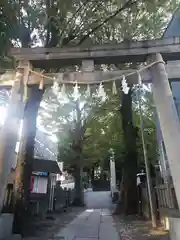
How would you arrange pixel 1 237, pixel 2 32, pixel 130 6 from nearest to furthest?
pixel 2 32 → pixel 1 237 → pixel 130 6

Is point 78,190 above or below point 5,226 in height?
above

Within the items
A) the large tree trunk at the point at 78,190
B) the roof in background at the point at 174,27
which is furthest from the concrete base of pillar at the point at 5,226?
the large tree trunk at the point at 78,190

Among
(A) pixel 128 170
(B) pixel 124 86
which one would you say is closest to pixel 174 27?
(B) pixel 124 86

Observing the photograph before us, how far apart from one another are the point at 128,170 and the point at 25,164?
7.48 metres

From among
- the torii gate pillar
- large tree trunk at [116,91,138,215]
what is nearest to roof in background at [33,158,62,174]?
large tree trunk at [116,91,138,215]

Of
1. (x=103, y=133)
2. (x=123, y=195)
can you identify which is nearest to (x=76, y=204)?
(x=103, y=133)

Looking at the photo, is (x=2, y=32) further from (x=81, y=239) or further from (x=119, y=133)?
(x=119, y=133)

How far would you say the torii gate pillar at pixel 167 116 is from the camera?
4.07 m

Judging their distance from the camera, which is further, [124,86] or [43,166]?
[43,166]

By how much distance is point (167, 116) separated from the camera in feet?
14.6

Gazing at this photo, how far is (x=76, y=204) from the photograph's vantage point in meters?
22.1

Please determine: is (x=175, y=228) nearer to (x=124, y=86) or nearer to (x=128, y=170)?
(x=124, y=86)

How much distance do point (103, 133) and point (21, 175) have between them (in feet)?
46.8

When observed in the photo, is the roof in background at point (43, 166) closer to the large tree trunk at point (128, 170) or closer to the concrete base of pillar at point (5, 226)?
the large tree trunk at point (128, 170)
